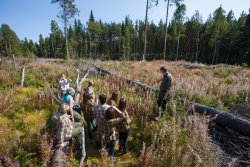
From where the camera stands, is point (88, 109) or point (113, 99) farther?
point (88, 109)

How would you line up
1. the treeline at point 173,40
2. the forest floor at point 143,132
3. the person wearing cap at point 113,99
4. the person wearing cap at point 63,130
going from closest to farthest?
1. the forest floor at point 143,132
2. the person wearing cap at point 63,130
3. the person wearing cap at point 113,99
4. the treeline at point 173,40

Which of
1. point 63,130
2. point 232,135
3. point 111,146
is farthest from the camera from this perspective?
point 232,135

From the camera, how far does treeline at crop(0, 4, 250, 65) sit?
34.4 m

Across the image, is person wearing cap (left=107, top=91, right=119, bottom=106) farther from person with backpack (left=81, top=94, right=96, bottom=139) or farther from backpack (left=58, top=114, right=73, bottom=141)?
backpack (left=58, top=114, right=73, bottom=141)

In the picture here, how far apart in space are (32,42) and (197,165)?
93754 mm

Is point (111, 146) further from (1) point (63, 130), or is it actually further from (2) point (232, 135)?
(2) point (232, 135)

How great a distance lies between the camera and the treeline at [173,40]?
3441 centimetres

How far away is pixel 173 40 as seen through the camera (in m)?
49.5

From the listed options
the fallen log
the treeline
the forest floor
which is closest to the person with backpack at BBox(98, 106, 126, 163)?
the forest floor

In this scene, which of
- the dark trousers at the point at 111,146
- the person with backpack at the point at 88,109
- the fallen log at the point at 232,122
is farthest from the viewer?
the person with backpack at the point at 88,109

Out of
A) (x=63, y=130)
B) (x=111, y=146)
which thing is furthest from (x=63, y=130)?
(x=111, y=146)

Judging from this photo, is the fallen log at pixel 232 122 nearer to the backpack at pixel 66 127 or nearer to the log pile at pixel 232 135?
the log pile at pixel 232 135

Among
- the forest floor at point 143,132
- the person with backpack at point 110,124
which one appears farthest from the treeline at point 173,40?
the person with backpack at point 110,124

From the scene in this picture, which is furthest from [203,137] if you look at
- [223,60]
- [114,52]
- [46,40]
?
[46,40]
